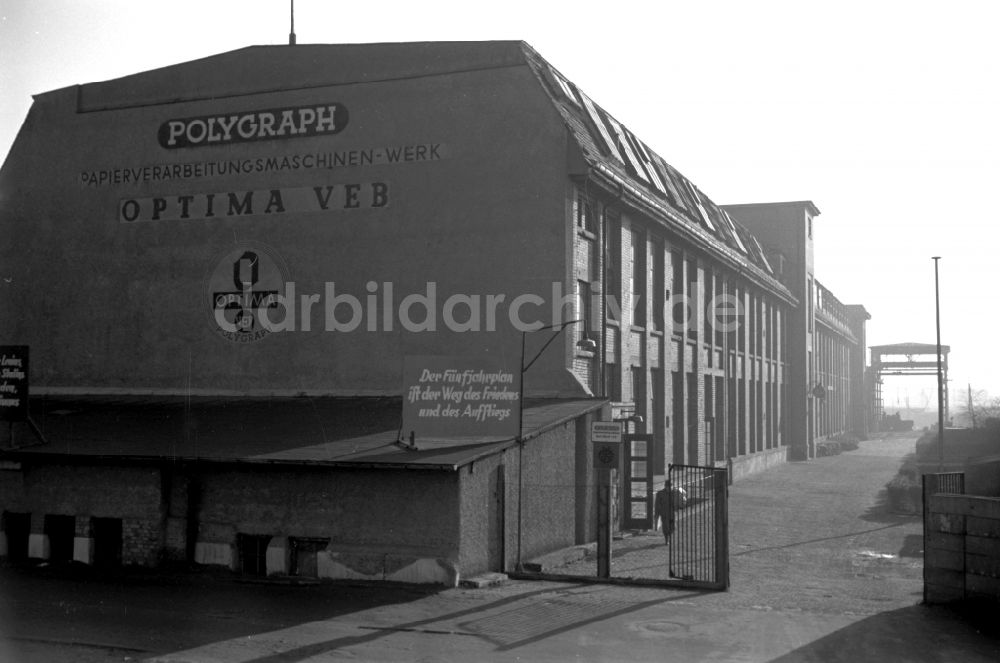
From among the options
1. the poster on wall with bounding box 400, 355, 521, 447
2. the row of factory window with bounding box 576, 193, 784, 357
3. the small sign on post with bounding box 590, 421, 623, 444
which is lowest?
the small sign on post with bounding box 590, 421, 623, 444

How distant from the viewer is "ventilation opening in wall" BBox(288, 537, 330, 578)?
18.2m

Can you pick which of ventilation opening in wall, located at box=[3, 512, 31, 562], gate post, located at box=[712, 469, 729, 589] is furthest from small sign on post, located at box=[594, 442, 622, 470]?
ventilation opening in wall, located at box=[3, 512, 31, 562]

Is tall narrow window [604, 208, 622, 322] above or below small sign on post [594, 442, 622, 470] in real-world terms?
above

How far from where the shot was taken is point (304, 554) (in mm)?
18406

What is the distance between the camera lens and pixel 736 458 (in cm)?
4316

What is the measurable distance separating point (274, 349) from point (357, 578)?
8931 mm

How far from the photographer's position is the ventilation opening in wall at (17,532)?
68.8 ft

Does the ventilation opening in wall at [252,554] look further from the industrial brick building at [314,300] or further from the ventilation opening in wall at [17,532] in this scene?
the ventilation opening in wall at [17,532]

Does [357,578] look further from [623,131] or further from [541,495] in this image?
[623,131]

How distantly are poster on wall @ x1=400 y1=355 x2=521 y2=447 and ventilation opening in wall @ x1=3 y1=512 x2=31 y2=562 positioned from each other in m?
8.73

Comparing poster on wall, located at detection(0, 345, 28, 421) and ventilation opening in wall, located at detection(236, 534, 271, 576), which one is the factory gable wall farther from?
ventilation opening in wall, located at detection(236, 534, 271, 576)

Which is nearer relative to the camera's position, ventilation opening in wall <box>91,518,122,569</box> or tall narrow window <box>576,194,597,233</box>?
ventilation opening in wall <box>91,518,122,569</box>

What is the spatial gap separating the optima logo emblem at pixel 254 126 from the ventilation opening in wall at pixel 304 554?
35.8ft

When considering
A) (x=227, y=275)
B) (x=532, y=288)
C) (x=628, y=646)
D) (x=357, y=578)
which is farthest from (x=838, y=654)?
(x=227, y=275)
